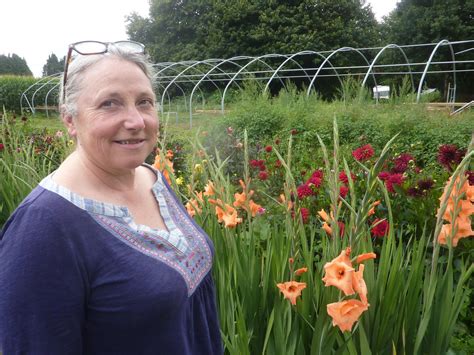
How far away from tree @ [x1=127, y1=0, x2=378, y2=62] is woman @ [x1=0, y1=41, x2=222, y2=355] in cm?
2364

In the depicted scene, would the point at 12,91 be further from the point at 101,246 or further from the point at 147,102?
the point at 101,246

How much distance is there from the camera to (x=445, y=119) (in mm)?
7285

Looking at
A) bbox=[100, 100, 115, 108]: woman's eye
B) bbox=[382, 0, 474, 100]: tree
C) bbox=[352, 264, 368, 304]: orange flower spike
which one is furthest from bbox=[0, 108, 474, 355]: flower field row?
bbox=[382, 0, 474, 100]: tree

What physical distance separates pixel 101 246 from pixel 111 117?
1.02 ft

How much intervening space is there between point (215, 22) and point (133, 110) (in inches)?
1045

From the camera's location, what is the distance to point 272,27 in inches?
972

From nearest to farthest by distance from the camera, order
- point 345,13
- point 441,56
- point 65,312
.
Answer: point 65,312 → point 441,56 → point 345,13

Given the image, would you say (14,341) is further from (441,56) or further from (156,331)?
(441,56)

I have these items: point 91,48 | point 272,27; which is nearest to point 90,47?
point 91,48

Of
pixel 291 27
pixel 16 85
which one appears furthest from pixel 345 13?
pixel 16 85

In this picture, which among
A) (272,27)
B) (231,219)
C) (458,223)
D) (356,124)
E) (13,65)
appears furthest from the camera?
(13,65)

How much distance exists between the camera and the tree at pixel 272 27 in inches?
953

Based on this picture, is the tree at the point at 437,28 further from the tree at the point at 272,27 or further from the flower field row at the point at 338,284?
the flower field row at the point at 338,284

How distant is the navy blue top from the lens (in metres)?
0.95
